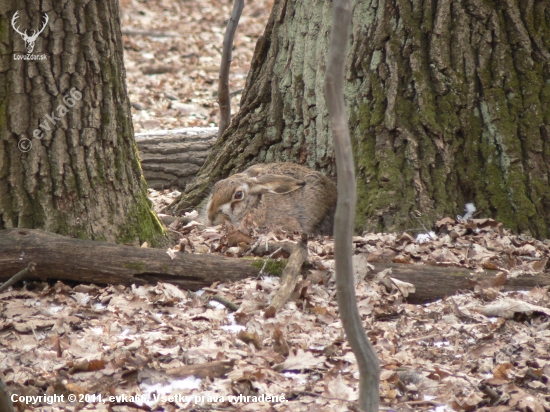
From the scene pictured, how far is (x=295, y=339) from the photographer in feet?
14.3

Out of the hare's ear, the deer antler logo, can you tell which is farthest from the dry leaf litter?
the deer antler logo

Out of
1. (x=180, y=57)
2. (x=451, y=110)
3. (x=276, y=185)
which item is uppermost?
(x=180, y=57)

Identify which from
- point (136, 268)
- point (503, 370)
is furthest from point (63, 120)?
point (503, 370)

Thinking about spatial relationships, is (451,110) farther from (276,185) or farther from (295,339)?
(295,339)

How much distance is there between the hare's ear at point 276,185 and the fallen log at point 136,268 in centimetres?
189

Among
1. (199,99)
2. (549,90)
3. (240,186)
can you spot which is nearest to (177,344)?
(240,186)

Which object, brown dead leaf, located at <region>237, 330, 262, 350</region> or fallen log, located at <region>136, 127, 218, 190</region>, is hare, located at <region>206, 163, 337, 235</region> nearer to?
fallen log, located at <region>136, 127, 218, 190</region>

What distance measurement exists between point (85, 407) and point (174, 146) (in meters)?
5.87

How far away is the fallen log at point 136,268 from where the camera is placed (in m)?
4.93

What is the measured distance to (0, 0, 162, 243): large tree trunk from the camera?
5.09 m

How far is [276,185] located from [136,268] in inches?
89.3

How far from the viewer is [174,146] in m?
9.17

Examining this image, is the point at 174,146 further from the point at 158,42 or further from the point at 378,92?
the point at 158,42

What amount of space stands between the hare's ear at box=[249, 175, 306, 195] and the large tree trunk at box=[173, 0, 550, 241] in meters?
0.70
